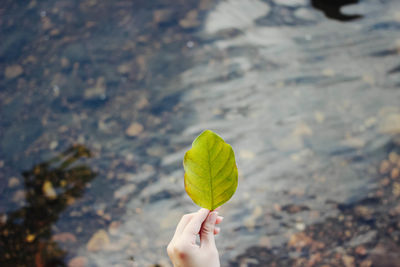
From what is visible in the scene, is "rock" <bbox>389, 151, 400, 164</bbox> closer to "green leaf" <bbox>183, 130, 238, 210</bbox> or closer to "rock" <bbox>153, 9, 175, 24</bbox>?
"green leaf" <bbox>183, 130, 238, 210</bbox>

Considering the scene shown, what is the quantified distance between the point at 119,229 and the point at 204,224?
1.20 meters

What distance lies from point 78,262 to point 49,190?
0.50m

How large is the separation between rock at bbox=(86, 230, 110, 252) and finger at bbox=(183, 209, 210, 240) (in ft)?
4.04

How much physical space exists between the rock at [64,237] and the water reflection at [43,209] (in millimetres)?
25

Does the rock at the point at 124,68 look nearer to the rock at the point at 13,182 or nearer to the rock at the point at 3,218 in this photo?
the rock at the point at 13,182

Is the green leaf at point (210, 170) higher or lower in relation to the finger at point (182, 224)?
higher

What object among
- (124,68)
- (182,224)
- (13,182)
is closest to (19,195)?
(13,182)

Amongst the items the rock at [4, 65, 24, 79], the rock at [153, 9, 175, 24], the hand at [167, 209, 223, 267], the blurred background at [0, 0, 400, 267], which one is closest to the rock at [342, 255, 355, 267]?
the blurred background at [0, 0, 400, 267]

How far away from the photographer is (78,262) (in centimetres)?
188

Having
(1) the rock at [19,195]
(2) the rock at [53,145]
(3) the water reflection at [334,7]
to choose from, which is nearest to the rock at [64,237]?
(1) the rock at [19,195]

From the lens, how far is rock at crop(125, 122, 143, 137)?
7.61 feet

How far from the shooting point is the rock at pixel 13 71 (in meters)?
2.57

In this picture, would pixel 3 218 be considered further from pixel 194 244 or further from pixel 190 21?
pixel 190 21

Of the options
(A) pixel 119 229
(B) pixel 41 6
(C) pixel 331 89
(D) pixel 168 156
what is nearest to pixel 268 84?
(C) pixel 331 89
